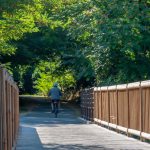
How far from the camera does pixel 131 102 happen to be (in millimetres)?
18766

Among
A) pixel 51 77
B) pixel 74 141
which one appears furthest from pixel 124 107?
pixel 51 77

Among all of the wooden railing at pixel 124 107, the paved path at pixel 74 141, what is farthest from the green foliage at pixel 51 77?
the paved path at pixel 74 141

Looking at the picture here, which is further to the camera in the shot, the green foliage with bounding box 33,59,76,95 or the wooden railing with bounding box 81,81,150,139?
the green foliage with bounding box 33,59,76,95

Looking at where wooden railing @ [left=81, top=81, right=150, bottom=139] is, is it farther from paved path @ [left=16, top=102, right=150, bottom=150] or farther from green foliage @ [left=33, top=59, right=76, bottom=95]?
green foliage @ [left=33, top=59, right=76, bottom=95]

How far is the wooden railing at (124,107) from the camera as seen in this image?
16.7 meters

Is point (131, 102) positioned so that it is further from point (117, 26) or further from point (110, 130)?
point (117, 26)

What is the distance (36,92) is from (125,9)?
59.9 metres

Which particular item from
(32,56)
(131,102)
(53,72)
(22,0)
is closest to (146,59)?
(131,102)

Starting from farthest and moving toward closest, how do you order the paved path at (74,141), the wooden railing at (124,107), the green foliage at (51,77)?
the green foliage at (51,77)
the wooden railing at (124,107)
the paved path at (74,141)

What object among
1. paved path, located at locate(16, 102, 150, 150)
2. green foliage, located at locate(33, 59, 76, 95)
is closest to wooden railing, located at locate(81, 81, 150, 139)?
paved path, located at locate(16, 102, 150, 150)

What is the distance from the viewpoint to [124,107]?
20.1 meters

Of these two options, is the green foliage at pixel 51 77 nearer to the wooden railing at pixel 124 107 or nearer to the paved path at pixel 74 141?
the wooden railing at pixel 124 107

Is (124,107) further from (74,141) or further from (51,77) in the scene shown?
(51,77)

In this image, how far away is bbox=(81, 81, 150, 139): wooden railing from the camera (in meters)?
16.7
